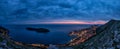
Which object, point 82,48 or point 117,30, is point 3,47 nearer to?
point 82,48

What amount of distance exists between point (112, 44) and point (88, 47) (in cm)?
289

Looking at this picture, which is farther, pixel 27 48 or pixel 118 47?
pixel 27 48

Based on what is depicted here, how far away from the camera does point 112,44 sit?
82.4 feet

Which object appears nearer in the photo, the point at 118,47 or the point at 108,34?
the point at 118,47

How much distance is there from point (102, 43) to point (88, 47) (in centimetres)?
157

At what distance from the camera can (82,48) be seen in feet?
92.7

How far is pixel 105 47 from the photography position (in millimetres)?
25359

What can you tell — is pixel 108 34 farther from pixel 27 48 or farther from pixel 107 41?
pixel 27 48

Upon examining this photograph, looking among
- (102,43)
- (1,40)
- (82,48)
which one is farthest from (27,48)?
(102,43)

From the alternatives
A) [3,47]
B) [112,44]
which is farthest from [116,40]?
[3,47]

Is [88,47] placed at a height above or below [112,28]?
below

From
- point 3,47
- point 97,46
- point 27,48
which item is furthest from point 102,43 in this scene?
point 3,47

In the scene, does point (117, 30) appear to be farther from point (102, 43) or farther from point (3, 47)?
point (3, 47)

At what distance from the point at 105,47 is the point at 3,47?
9.53m
